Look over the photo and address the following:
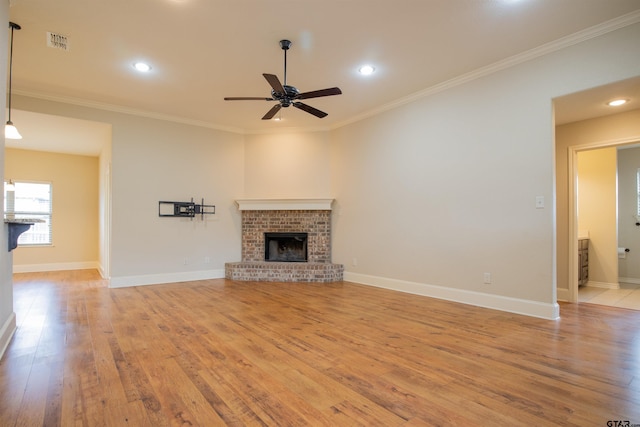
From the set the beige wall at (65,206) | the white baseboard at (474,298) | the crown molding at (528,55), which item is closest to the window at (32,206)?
the beige wall at (65,206)

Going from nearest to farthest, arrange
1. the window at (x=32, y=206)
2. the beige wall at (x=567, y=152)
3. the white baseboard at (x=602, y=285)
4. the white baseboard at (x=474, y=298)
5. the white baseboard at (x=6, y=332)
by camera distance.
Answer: the white baseboard at (x=6, y=332) → the white baseboard at (x=474, y=298) → the beige wall at (x=567, y=152) → the white baseboard at (x=602, y=285) → the window at (x=32, y=206)

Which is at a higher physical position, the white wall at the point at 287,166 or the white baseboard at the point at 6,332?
the white wall at the point at 287,166

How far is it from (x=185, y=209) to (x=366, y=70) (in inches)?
158

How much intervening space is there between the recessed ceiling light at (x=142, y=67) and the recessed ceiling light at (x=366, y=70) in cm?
261

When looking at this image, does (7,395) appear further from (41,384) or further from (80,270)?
(80,270)

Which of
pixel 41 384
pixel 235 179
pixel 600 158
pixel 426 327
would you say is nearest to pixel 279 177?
pixel 235 179

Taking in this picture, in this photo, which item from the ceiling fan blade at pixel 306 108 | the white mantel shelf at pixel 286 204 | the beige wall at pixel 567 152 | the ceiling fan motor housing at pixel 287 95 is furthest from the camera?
the white mantel shelf at pixel 286 204

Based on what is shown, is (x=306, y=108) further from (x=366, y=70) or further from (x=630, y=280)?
(x=630, y=280)

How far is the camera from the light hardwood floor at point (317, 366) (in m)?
1.80

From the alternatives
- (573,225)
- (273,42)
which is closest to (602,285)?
(573,225)

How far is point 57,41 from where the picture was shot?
3426mm

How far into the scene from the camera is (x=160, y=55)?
3783 millimetres

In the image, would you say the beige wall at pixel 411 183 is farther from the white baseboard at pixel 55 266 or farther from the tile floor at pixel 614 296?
the white baseboard at pixel 55 266

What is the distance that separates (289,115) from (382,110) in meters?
1.62
